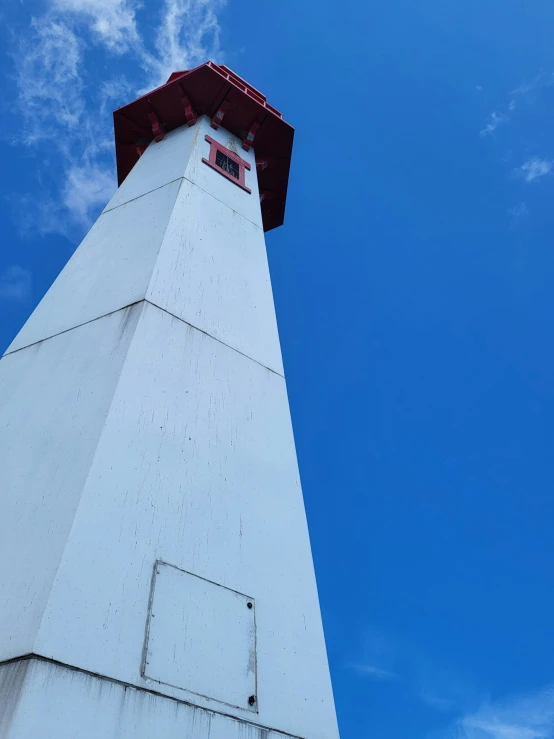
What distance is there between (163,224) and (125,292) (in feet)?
5.33

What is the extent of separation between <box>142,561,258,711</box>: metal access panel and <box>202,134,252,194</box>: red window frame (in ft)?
24.9

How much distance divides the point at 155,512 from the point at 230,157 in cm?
831

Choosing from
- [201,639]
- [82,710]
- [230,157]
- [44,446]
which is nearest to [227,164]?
[230,157]

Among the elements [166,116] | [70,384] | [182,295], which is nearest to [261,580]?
[70,384]

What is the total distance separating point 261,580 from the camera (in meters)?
4.89

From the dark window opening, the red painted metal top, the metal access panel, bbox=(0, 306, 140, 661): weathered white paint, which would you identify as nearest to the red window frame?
the dark window opening

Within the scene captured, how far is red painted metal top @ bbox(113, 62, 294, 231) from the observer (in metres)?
12.2

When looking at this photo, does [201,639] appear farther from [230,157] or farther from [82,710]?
[230,157]

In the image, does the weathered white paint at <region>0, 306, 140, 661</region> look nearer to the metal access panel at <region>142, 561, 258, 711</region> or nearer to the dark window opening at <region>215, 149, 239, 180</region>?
the metal access panel at <region>142, 561, 258, 711</region>

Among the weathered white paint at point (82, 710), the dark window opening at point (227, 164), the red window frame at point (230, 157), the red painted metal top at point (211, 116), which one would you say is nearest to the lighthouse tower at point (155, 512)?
the weathered white paint at point (82, 710)

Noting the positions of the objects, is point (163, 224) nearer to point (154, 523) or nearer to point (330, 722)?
point (154, 523)

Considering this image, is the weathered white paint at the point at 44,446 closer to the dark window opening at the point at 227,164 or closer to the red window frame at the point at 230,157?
the red window frame at the point at 230,157

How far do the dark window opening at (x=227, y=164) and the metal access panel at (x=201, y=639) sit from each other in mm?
7851

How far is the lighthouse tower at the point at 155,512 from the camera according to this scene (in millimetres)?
3631
